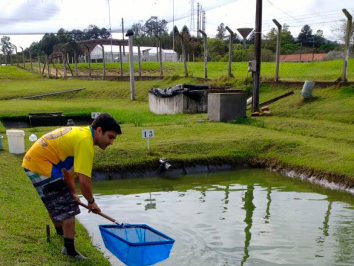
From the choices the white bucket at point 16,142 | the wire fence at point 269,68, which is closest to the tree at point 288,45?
the wire fence at point 269,68

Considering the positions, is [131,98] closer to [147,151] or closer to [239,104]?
[239,104]

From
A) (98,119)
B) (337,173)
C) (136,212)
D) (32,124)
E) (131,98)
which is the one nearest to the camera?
(98,119)

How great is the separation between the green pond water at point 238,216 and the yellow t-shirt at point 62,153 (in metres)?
1.62

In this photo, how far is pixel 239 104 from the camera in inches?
580

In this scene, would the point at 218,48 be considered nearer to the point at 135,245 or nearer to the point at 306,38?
the point at 306,38

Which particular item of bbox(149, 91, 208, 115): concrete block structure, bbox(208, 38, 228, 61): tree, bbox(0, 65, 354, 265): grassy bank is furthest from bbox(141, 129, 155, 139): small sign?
bbox(208, 38, 228, 61): tree

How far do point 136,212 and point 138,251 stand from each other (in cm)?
297

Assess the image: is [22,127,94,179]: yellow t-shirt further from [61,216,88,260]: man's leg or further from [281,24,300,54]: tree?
[281,24,300,54]: tree

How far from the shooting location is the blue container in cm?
412

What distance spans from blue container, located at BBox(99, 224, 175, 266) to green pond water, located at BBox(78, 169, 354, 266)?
0.65 meters

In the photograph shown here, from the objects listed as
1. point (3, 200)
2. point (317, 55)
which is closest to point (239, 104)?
point (3, 200)

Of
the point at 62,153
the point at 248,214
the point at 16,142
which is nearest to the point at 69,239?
the point at 62,153

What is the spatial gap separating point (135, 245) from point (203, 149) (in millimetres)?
6649

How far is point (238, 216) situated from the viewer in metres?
6.82
